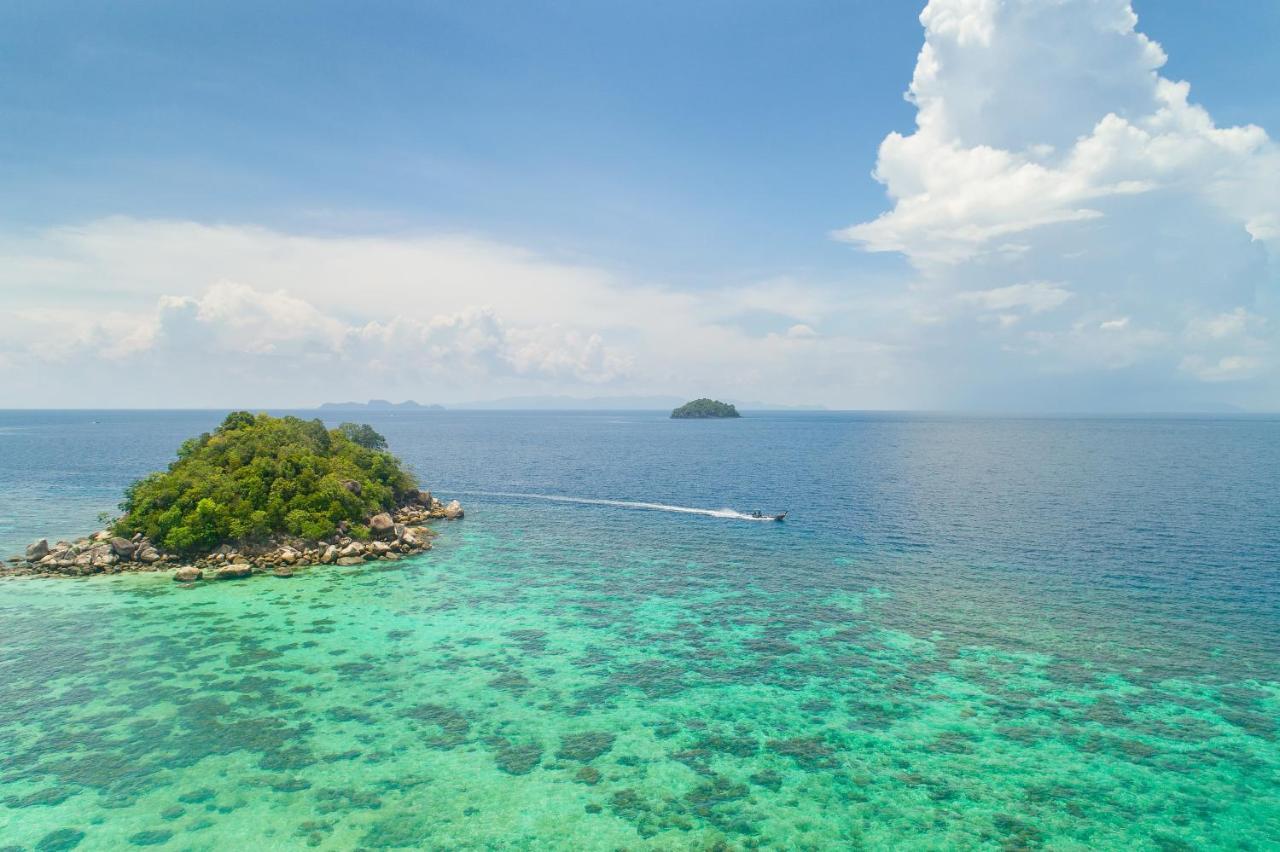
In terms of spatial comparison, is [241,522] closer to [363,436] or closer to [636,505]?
[363,436]

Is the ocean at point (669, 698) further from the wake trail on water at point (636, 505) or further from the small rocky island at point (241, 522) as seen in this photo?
the wake trail on water at point (636, 505)

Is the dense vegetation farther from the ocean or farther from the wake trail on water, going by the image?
the wake trail on water

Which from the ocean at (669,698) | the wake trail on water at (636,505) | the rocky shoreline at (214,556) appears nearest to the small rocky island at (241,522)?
the rocky shoreline at (214,556)

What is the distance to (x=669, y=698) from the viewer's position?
124 ft

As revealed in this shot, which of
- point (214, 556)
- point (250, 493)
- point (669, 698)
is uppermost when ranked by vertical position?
point (250, 493)

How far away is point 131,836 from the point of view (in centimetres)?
2561

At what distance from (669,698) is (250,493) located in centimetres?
5466

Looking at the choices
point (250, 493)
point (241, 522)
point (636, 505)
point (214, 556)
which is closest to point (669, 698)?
point (214, 556)

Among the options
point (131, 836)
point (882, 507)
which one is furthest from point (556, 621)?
point (882, 507)

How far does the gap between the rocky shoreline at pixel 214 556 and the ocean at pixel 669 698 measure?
2.83 m

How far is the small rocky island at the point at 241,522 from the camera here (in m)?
62.9

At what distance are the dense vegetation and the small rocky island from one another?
0.11 meters

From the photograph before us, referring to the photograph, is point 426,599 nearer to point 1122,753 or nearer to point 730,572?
point 730,572

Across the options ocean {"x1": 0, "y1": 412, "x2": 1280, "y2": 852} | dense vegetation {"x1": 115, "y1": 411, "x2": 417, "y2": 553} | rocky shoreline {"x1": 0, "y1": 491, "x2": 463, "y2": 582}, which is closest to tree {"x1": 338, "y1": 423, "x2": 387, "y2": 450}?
dense vegetation {"x1": 115, "y1": 411, "x2": 417, "y2": 553}
